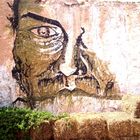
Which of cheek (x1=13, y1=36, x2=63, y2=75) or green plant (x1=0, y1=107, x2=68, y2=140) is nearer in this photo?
green plant (x1=0, y1=107, x2=68, y2=140)

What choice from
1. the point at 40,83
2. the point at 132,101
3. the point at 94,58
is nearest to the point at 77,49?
the point at 94,58

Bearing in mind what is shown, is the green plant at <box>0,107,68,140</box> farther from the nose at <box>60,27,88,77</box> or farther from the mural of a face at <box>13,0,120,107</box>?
the nose at <box>60,27,88,77</box>

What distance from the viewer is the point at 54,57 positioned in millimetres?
8859

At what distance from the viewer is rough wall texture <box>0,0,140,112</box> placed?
28.8 ft

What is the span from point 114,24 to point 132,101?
2.13 m

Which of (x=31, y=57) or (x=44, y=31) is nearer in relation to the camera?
(x=31, y=57)

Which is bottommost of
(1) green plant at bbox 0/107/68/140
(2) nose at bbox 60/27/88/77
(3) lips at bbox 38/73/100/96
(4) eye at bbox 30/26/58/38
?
(1) green plant at bbox 0/107/68/140

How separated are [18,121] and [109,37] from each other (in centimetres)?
255

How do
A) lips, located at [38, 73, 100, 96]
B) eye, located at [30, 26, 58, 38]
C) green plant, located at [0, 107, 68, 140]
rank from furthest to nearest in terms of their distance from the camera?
eye, located at [30, 26, 58, 38]
lips, located at [38, 73, 100, 96]
green plant, located at [0, 107, 68, 140]

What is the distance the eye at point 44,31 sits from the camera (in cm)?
891

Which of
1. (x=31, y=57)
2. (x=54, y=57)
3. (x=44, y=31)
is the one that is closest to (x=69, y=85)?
(x=54, y=57)

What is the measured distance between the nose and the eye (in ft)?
1.23

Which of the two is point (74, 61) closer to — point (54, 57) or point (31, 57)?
point (54, 57)

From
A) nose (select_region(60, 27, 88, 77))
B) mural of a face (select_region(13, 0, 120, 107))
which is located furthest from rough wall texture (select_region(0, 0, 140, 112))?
nose (select_region(60, 27, 88, 77))
